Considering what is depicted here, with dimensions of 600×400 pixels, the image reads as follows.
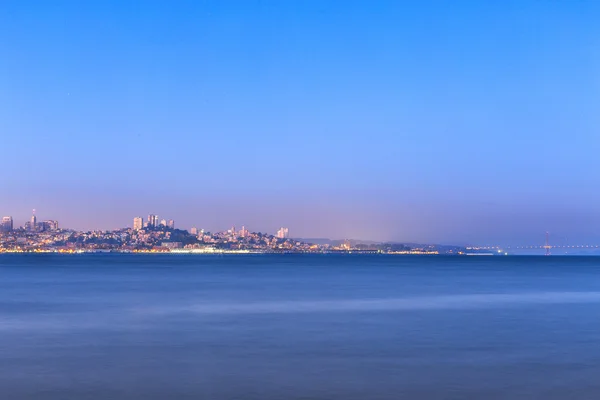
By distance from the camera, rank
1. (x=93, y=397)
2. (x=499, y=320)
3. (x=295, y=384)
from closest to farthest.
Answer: (x=93, y=397) < (x=295, y=384) < (x=499, y=320)

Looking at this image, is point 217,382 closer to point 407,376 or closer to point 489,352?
point 407,376

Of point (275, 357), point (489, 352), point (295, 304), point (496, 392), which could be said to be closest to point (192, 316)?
point (295, 304)

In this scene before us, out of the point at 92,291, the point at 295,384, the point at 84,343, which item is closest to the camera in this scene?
the point at 295,384

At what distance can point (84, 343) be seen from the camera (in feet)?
92.8

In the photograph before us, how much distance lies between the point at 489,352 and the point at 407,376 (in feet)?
20.3

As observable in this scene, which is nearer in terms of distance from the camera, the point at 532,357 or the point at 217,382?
the point at 217,382

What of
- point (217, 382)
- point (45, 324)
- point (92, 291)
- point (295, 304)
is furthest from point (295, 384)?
point (92, 291)

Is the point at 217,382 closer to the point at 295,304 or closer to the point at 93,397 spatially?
the point at 93,397

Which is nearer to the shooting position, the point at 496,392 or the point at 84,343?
the point at 496,392

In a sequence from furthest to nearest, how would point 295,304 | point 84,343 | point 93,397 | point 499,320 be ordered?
point 295,304, point 499,320, point 84,343, point 93,397

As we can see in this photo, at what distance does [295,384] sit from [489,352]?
9.38 m

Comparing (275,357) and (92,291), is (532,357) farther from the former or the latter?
(92,291)

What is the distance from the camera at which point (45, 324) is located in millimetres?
35094

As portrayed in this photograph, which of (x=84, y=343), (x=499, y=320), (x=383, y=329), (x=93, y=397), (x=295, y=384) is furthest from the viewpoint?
(x=499, y=320)
